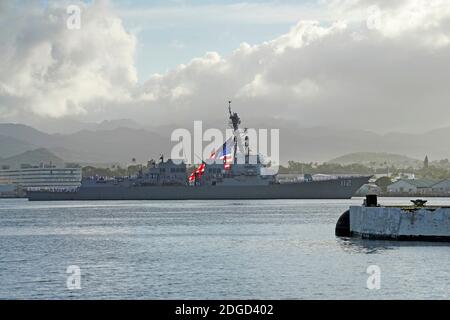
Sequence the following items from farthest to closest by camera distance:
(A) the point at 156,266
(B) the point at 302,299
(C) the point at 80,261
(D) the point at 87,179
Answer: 1. (D) the point at 87,179
2. (C) the point at 80,261
3. (A) the point at 156,266
4. (B) the point at 302,299

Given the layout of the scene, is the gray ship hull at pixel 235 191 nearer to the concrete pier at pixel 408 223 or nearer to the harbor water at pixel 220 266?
the harbor water at pixel 220 266

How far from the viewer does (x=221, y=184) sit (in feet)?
503

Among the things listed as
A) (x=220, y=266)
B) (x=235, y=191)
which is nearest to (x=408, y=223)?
(x=220, y=266)

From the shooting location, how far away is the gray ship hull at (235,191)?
153 meters

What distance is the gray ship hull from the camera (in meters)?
153

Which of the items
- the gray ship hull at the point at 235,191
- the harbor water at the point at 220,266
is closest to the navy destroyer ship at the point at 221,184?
the gray ship hull at the point at 235,191

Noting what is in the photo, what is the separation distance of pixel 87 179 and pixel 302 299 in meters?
139

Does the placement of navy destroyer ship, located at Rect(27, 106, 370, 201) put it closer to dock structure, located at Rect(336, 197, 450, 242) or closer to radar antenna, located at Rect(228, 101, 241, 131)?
radar antenna, located at Rect(228, 101, 241, 131)

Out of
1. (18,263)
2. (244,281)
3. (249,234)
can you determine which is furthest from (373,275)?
(249,234)

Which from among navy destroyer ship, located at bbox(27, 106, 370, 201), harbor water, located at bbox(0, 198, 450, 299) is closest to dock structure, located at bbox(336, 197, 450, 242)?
harbor water, located at bbox(0, 198, 450, 299)

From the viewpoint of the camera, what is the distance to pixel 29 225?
7712 centimetres

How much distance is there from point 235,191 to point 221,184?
2746 millimetres

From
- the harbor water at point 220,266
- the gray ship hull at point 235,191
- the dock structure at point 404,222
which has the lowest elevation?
the harbor water at point 220,266
